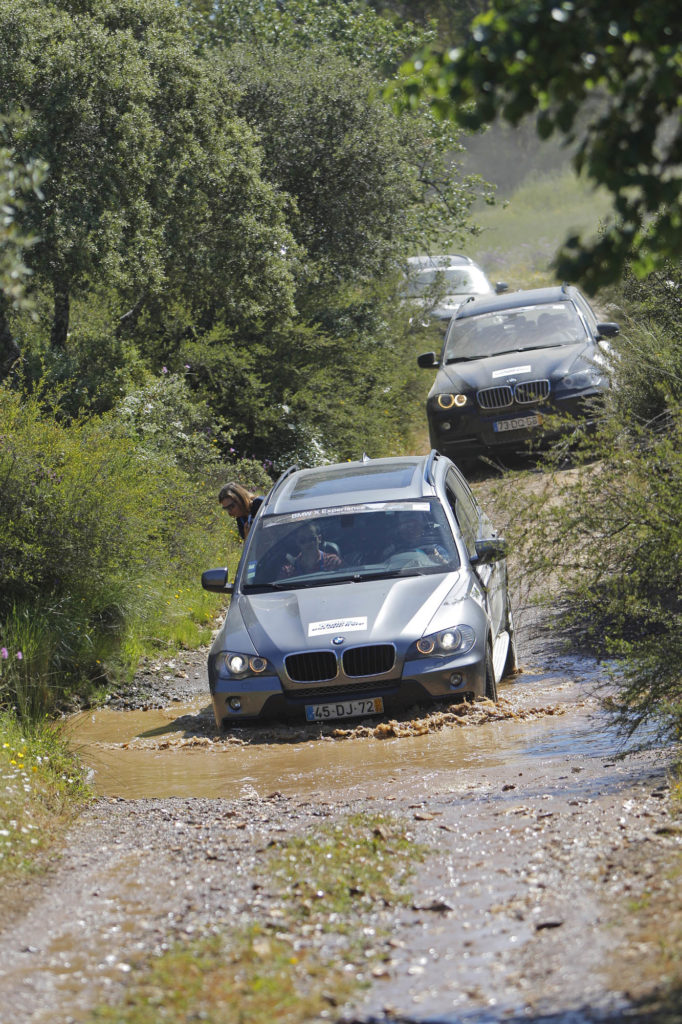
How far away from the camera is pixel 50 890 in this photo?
18.2 feet

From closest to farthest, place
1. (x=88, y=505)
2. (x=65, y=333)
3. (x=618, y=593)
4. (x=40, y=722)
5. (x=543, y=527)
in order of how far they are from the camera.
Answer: (x=618, y=593) < (x=543, y=527) < (x=40, y=722) < (x=88, y=505) < (x=65, y=333)

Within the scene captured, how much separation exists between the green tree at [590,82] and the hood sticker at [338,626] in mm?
4472

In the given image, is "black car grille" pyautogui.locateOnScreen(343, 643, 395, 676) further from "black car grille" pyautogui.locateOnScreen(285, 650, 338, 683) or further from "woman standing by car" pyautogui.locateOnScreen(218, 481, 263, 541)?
"woman standing by car" pyautogui.locateOnScreen(218, 481, 263, 541)

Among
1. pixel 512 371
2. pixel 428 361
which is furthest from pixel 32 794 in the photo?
pixel 428 361

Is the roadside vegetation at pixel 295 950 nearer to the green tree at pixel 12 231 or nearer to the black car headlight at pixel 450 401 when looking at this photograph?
the green tree at pixel 12 231

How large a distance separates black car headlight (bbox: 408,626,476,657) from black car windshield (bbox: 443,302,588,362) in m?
9.41

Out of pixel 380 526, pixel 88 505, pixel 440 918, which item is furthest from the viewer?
pixel 88 505

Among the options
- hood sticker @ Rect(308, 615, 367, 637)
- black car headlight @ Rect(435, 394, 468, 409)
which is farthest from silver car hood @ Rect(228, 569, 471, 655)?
black car headlight @ Rect(435, 394, 468, 409)

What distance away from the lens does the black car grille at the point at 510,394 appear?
1633 centimetres

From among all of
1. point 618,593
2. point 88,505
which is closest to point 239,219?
point 88,505

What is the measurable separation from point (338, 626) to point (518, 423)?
8541 mm

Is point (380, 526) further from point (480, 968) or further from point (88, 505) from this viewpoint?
point (480, 968)

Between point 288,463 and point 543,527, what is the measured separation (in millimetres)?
11902

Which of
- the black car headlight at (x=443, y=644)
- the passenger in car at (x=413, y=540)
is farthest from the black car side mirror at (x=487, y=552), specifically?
the black car headlight at (x=443, y=644)
